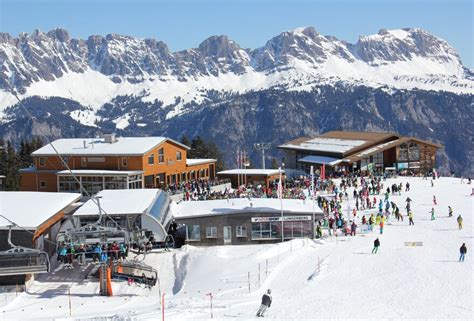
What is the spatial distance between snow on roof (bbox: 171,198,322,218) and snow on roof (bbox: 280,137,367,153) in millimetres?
35488

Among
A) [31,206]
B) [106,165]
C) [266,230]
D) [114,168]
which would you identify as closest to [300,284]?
[266,230]

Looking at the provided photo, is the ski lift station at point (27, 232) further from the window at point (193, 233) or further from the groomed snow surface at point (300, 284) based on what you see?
the window at point (193, 233)

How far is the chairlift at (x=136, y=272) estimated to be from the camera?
33.4 m

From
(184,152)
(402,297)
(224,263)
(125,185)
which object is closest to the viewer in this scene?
(402,297)

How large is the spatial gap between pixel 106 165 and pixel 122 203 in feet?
64.6

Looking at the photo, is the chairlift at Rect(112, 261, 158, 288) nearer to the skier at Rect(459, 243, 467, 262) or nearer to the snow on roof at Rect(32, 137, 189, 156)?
the skier at Rect(459, 243, 467, 262)

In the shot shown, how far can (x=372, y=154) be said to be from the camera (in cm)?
7606

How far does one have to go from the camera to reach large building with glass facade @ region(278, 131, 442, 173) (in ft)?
249

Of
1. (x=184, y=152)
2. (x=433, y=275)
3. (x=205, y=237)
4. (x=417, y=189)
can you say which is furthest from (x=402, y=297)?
(x=184, y=152)

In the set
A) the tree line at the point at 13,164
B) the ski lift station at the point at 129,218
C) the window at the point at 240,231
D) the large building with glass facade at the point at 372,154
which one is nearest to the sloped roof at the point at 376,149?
the large building with glass facade at the point at 372,154

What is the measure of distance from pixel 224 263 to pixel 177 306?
8.03 m

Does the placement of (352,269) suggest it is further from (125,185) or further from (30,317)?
(125,185)

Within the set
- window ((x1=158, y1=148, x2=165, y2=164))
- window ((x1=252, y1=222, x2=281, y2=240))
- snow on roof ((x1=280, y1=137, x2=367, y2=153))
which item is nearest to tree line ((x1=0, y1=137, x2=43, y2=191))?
window ((x1=158, y1=148, x2=165, y2=164))

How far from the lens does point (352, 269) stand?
3194cm
